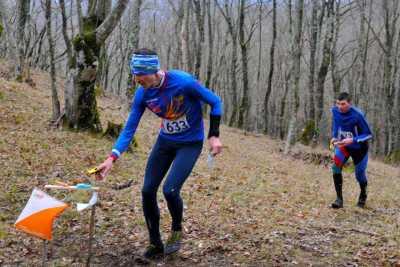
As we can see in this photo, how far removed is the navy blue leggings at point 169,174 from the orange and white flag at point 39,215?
3.89 feet

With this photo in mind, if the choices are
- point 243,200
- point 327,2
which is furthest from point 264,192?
point 327,2

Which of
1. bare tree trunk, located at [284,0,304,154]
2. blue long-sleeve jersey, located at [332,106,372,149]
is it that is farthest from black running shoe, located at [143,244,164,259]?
bare tree trunk, located at [284,0,304,154]

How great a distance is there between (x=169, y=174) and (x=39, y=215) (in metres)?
→ 1.49

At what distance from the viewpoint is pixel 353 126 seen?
27.8 feet

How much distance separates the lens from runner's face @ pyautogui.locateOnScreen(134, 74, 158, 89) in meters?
4.89

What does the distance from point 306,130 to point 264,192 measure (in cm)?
1197

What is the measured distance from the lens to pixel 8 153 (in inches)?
354

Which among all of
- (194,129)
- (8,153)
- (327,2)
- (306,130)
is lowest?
(306,130)

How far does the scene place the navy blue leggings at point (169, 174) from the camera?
520 cm

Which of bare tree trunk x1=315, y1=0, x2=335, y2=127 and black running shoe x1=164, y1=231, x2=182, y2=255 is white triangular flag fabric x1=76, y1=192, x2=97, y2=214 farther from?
bare tree trunk x1=315, y1=0, x2=335, y2=127

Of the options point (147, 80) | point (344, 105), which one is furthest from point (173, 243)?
point (344, 105)

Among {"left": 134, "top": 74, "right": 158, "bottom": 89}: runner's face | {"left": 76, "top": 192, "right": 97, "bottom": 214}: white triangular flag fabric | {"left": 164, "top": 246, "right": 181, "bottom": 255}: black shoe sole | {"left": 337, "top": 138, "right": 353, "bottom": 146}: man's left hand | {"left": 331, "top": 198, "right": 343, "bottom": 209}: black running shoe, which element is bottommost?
{"left": 331, "top": 198, "right": 343, "bottom": 209}: black running shoe

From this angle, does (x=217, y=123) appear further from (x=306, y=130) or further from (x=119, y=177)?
(x=306, y=130)

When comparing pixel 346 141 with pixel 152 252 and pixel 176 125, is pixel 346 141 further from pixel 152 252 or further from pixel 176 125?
pixel 152 252
